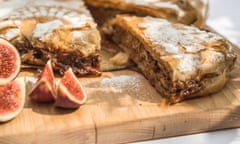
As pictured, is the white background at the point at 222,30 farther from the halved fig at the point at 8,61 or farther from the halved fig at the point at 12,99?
the halved fig at the point at 8,61

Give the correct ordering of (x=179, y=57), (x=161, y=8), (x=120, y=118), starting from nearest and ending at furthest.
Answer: (x=120, y=118) → (x=179, y=57) → (x=161, y=8)

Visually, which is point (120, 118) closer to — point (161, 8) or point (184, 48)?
point (184, 48)

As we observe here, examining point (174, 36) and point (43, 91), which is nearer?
point (43, 91)

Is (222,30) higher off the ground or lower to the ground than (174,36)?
lower

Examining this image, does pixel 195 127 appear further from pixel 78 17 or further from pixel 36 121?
pixel 78 17

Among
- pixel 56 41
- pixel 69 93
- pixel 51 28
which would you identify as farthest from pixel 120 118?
pixel 51 28

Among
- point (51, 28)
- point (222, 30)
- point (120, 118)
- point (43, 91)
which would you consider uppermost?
point (51, 28)

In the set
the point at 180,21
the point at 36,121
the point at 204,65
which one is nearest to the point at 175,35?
the point at 204,65

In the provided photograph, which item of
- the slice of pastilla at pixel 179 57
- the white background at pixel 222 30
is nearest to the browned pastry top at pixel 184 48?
the slice of pastilla at pixel 179 57
